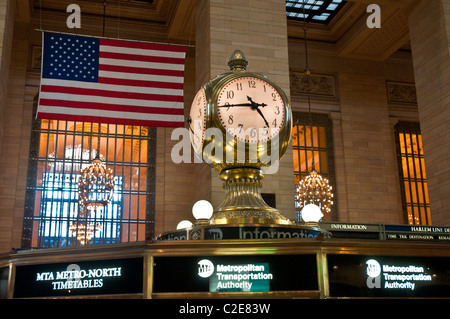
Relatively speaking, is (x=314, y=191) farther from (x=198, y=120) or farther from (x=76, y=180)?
(x=198, y=120)

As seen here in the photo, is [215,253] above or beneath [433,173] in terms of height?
beneath

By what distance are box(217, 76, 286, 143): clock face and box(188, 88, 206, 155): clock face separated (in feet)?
0.23

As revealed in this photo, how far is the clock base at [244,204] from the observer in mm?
1457

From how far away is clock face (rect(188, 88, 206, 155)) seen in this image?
5.11ft

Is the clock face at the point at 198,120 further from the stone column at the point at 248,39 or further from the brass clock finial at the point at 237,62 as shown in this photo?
the stone column at the point at 248,39

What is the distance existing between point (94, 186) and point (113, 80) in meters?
4.14

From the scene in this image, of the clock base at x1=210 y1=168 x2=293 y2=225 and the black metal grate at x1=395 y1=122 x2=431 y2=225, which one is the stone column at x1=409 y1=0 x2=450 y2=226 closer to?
the black metal grate at x1=395 y1=122 x2=431 y2=225

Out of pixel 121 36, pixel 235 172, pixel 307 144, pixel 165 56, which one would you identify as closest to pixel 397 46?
pixel 307 144

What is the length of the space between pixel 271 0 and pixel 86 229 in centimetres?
697

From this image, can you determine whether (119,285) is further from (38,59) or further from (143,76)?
(38,59)

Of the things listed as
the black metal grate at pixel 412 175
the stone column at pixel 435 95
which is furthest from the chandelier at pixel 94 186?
the black metal grate at pixel 412 175

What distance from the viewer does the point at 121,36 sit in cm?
1459

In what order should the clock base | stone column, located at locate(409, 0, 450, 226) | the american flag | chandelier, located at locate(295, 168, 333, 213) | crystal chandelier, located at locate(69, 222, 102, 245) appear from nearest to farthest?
1. the clock base
2. the american flag
3. stone column, located at locate(409, 0, 450, 226)
4. crystal chandelier, located at locate(69, 222, 102, 245)
5. chandelier, located at locate(295, 168, 333, 213)

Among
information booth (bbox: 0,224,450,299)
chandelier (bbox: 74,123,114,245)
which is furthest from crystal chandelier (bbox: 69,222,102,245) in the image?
information booth (bbox: 0,224,450,299)
